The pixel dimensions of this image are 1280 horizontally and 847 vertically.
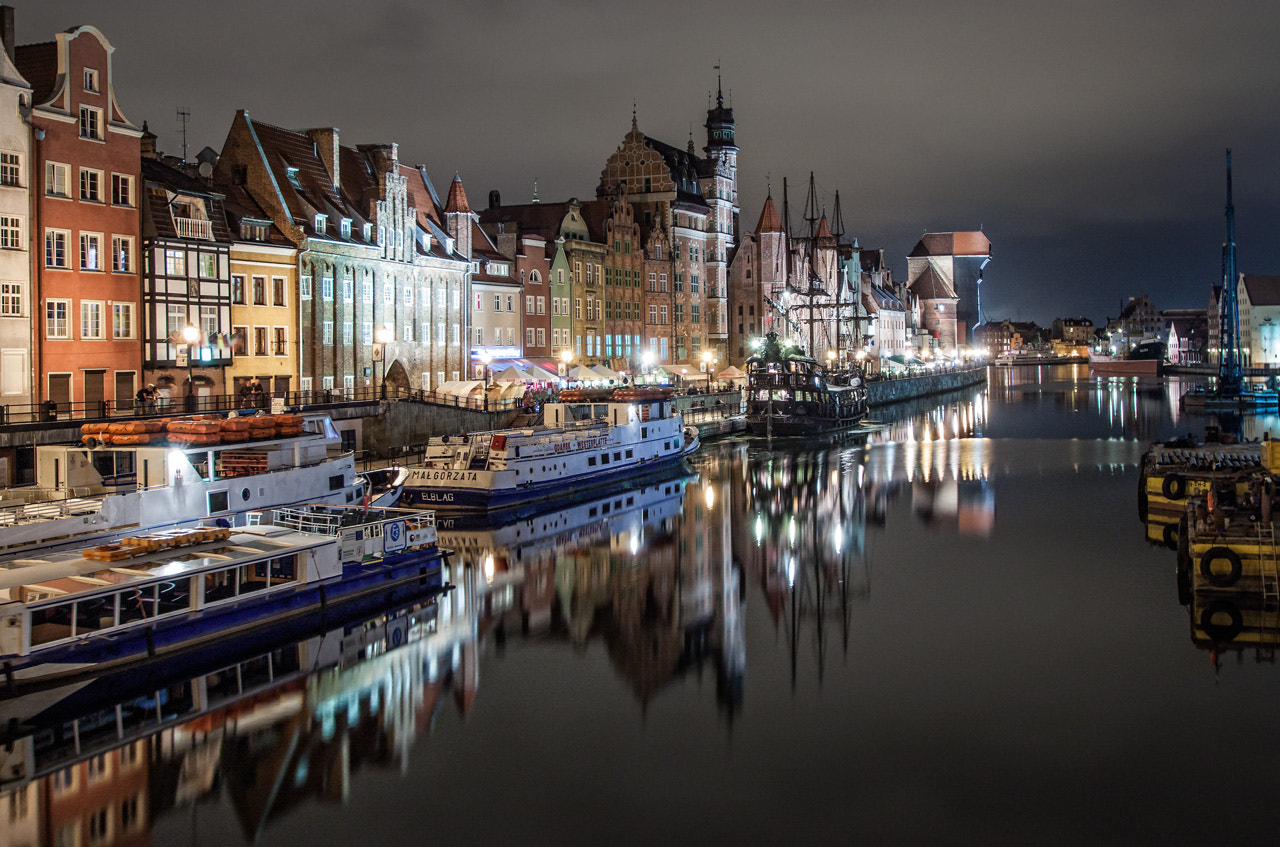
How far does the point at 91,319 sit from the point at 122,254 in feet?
10.1

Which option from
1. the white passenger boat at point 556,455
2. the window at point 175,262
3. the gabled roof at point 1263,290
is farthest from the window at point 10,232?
the gabled roof at point 1263,290

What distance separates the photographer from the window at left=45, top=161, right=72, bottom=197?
144 ft

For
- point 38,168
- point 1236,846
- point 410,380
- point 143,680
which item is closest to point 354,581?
point 143,680

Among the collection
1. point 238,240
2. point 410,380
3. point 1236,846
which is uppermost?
point 238,240

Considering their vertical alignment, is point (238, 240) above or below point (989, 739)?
above

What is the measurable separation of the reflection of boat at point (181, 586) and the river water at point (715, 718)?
43.7 inches

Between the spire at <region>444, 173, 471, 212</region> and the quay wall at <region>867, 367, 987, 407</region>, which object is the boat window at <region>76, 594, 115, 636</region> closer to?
the spire at <region>444, 173, 471, 212</region>

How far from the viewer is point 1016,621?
3147cm

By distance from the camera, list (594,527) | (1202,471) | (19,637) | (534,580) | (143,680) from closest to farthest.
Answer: (19,637), (143,680), (534,580), (1202,471), (594,527)

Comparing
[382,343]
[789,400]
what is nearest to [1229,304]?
[789,400]

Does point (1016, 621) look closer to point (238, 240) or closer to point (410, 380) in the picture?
point (238, 240)

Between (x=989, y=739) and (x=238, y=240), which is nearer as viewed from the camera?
(x=989, y=739)

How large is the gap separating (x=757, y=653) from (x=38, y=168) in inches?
1305

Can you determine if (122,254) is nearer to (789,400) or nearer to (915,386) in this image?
(789,400)
